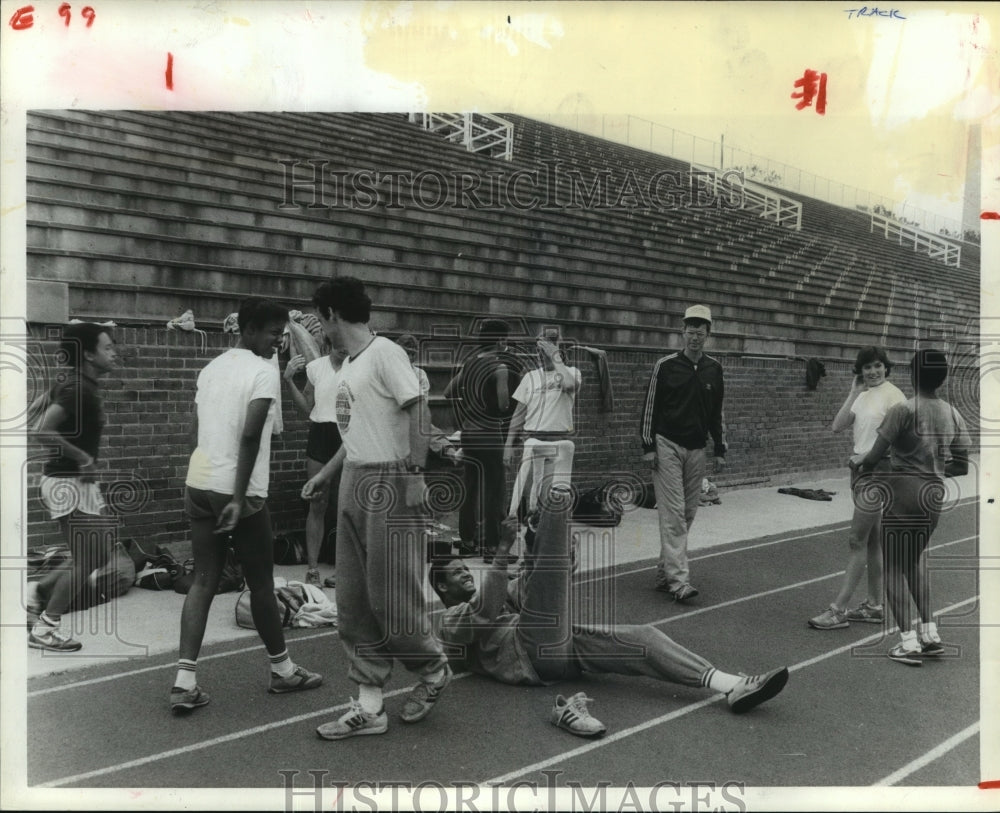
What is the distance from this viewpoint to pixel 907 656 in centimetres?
505

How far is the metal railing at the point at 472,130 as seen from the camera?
8.45 meters

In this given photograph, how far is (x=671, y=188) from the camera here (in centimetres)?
1076

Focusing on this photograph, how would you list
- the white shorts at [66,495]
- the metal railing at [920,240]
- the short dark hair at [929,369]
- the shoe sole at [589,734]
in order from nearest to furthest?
the shoe sole at [589,734]
the white shorts at [66,495]
the short dark hair at [929,369]
the metal railing at [920,240]

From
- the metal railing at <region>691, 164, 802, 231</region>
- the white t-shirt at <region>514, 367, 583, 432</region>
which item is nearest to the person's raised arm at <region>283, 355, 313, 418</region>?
the white t-shirt at <region>514, 367, 583, 432</region>

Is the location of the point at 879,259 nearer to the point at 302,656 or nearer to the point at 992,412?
the point at 992,412

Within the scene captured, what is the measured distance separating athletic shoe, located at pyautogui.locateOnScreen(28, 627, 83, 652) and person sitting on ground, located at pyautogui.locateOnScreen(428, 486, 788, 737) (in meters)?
2.01

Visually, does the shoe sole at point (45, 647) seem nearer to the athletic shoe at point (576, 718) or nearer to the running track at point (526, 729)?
the running track at point (526, 729)

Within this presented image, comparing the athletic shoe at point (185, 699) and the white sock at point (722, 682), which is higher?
the white sock at point (722, 682)

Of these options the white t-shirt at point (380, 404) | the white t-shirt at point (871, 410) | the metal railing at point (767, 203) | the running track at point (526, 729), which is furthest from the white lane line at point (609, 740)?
the metal railing at point (767, 203)

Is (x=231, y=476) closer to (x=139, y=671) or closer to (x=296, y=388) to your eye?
(x=139, y=671)

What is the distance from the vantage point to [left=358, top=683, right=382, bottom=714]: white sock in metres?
3.93

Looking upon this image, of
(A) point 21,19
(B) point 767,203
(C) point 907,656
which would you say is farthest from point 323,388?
(B) point 767,203

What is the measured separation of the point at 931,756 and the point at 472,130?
6.80 m

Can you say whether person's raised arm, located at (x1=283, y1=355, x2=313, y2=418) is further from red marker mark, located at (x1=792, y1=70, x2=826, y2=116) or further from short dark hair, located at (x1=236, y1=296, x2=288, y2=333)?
red marker mark, located at (x1=792, y1=70, x2=826, y2=116)
